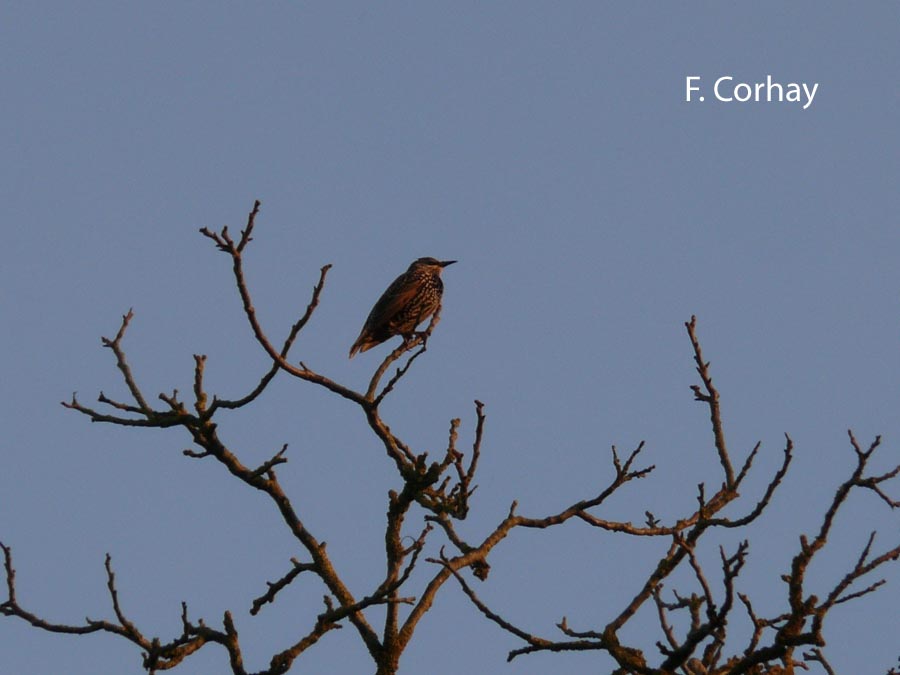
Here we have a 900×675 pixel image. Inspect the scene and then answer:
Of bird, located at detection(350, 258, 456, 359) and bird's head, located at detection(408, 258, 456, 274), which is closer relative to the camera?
bird, located at detection(350, 258, 456, 359)

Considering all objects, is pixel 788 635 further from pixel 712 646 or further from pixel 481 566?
pixel 481 566

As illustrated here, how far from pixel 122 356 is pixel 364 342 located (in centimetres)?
443

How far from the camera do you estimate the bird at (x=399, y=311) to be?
10227 millimetres

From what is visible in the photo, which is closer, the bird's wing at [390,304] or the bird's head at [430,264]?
the bird's wing at [390,304]

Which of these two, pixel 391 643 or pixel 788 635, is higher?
pixel 391 643

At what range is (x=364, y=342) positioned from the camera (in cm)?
1028

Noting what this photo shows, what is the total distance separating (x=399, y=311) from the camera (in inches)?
402

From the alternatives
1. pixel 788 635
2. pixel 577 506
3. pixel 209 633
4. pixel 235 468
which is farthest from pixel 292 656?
pixel 788 635

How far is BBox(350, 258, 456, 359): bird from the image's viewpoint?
1023 cm

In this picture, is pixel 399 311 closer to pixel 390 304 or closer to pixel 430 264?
pixel 390 304

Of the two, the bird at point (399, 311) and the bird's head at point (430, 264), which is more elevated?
the bird's head at point (430, 264)

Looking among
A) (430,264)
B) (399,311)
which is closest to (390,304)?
(399,311)

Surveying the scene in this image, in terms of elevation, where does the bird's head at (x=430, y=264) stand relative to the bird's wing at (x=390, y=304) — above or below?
above

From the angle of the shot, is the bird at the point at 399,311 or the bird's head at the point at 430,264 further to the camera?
the bird's head at the point at 430,264
